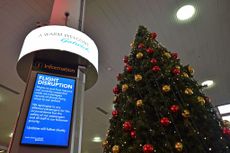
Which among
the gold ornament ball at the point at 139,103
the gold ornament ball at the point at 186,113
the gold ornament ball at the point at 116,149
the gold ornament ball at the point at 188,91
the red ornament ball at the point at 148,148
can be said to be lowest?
the red ornament ball at the point at 148,148

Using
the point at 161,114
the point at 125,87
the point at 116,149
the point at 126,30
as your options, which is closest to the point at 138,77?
the point at 125,87

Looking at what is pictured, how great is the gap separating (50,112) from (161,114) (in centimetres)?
109

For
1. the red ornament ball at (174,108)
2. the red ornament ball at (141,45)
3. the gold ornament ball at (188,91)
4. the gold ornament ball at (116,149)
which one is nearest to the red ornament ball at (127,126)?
the gold ornament ball at (116,149)

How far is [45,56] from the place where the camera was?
7.89ft

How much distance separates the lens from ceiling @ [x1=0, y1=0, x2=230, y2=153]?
3211 mm

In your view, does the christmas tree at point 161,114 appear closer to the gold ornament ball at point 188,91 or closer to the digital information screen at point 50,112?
the gold ornament ball at point 188,91

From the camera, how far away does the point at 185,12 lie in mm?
3369

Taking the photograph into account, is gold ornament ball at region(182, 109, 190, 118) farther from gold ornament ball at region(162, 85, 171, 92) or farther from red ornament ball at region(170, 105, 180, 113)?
gold ornament ball at region(162, 85, 171, 92)

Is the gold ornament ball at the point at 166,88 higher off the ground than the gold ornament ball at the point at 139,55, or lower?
lower

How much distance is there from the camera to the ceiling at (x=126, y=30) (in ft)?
10.5

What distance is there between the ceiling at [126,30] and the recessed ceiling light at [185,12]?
0.27 feet

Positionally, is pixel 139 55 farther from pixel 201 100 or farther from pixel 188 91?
pixel 201 100

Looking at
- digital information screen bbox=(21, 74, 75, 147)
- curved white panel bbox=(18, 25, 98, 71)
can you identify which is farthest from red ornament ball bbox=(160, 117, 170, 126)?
curved white panel bbox=(18, 25, 98, 71)

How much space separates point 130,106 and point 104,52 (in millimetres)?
2466
